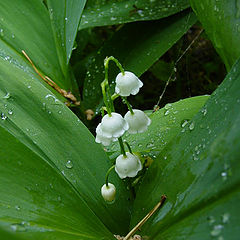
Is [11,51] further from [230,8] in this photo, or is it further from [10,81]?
Answer: [230,8]

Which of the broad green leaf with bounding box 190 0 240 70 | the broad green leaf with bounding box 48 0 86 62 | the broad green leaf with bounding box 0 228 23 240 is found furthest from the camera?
the broad green leaf with bounding box 48 0 86 62

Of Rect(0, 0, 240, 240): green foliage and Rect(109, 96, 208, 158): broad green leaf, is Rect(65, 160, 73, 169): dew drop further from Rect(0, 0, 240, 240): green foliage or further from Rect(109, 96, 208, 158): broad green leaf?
Rect(109, 96, 208, 158): broad green leaf

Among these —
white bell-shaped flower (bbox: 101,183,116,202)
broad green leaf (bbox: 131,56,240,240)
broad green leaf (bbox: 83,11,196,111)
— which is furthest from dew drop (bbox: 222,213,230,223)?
broad green leaf (bbox: 83,11,196,111)

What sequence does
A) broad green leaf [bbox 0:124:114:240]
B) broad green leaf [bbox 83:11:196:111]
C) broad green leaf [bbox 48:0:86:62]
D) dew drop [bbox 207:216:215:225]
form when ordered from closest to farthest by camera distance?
1. dew drop [bbox 207:216:215:225]
2. broad green leaf [bbox 0:124:114:240]
3. broad green leaf [bbox 48:0:86:62]
4. broad green leaf [bbox 83:11:196:111]

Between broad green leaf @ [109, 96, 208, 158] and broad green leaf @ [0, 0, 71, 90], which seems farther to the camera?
broad green leaf @ [0, 0, 71, 90]

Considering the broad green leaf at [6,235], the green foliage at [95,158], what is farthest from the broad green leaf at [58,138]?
the broad green leaf at [6,235]

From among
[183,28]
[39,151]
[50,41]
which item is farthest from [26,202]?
[183,28]

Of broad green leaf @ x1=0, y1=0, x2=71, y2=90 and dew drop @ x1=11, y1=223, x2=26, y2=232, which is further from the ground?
broad green leaf @ x1=0, y1=0, x2=71, y2=90
